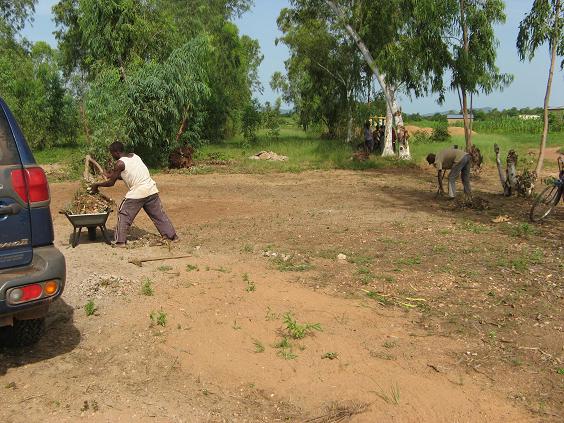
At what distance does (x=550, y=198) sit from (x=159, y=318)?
773 cm

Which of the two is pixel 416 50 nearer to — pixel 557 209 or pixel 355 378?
pixel 557 209

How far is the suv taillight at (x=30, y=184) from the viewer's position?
3.53 meters

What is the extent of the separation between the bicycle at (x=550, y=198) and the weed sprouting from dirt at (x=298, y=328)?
650 centimetres

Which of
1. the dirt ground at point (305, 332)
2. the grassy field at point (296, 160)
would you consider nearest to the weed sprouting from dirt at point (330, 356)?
the dirt ground at point (305, 332)

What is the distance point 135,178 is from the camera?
723 centimetres

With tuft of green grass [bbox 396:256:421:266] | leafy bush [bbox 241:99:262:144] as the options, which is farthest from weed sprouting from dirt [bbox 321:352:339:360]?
leafy bush [bbox 241:99:262:144]

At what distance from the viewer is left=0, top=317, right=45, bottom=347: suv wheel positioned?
13.5 feet

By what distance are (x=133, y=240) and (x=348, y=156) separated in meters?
15.2

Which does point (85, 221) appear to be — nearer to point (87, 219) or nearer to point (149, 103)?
point (87, 219)

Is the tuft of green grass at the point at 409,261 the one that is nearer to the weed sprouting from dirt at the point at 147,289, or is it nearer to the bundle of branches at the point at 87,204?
the weed sprouting from dirt at the point at 147,289

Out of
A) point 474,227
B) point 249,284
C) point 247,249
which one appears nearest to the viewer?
point 249,284

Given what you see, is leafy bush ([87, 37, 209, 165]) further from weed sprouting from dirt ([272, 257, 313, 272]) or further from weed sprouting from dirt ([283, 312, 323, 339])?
weed sprouting from dirt ([283, 312, 323, 339])

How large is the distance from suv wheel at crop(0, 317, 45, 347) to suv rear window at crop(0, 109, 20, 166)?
4.12 ft

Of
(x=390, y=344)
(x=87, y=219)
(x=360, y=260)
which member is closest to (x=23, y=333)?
(x=390, y=344)
